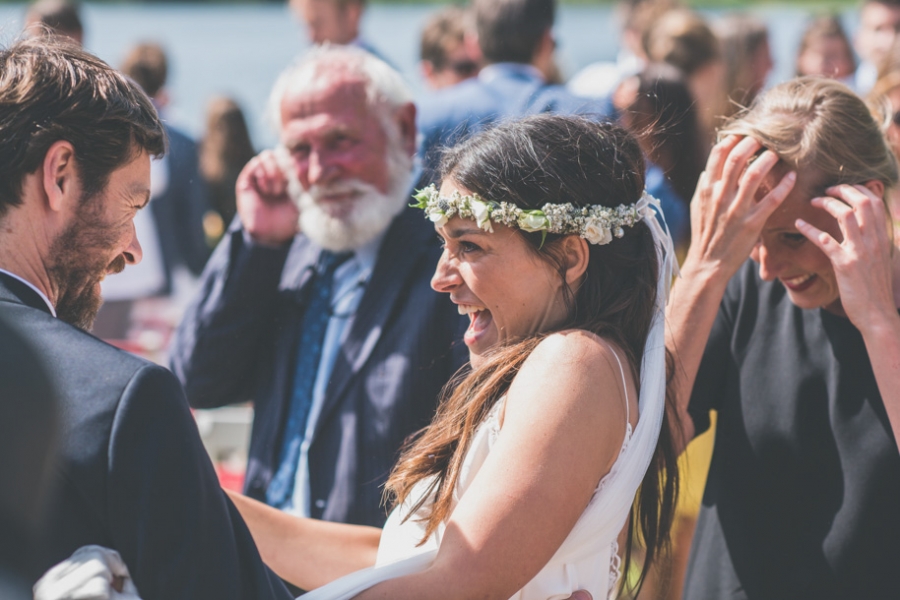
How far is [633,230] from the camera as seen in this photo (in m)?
2.11

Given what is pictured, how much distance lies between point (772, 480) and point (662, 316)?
0.59 meters

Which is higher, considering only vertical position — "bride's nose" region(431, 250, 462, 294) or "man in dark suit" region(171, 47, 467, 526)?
"bride's nose" region(431, 250, 462, 294)

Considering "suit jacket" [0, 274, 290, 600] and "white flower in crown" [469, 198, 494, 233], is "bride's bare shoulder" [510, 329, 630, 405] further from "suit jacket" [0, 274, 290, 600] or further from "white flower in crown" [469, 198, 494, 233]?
"suit jacket" [0, 274, 290, 600]

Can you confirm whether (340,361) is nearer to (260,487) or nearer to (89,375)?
(260,487)

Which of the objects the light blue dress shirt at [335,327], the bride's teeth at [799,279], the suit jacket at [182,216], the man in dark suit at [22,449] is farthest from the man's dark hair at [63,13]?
the man in dark suit at [22,449]

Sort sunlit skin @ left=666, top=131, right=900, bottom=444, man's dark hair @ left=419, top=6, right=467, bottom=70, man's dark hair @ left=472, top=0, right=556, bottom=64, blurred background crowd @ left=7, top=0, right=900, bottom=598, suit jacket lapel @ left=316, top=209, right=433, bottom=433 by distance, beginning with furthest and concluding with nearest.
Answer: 1. man's dark hair @ left=419, top=6, right=467, bottom=70
2. man's dark hair @ left=472, top=0, right=556, bottom=64
3. blurred background crowd @ left=7, top=0, right=900, bottom=598
4. suit jacket lapel @ left=316, top=209, right=433, bottom=433
5. sunlit skin @ left=666, top=131, right=900, bottom=444

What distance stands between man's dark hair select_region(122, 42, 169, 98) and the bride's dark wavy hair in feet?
16.3

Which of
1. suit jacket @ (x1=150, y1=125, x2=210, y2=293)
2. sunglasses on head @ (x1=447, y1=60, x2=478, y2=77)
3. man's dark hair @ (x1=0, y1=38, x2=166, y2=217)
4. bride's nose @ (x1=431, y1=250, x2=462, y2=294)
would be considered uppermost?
man's dark hair @ (x1=0, y1=38, x2=166, y2=217)

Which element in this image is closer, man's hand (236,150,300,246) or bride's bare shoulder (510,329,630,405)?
bride's bare shoulder (510,329,630,405)

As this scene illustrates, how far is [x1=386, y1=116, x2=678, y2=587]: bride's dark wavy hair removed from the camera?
78.5 inches

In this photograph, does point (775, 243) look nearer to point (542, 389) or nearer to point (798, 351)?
point (798, 351)

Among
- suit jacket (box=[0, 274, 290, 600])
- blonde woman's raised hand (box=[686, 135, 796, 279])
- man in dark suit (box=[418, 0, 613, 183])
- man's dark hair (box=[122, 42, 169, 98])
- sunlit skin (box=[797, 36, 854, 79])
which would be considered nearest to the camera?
suit jacket (box=[0, 274, 290, 600])

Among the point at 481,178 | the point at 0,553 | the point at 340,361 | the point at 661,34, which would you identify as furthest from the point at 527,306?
the point at 661,34

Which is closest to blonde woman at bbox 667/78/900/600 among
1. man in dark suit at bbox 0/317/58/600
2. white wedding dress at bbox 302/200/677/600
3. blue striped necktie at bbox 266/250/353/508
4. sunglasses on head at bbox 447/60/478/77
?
white wedding dress at bbox 302/200/677/600
